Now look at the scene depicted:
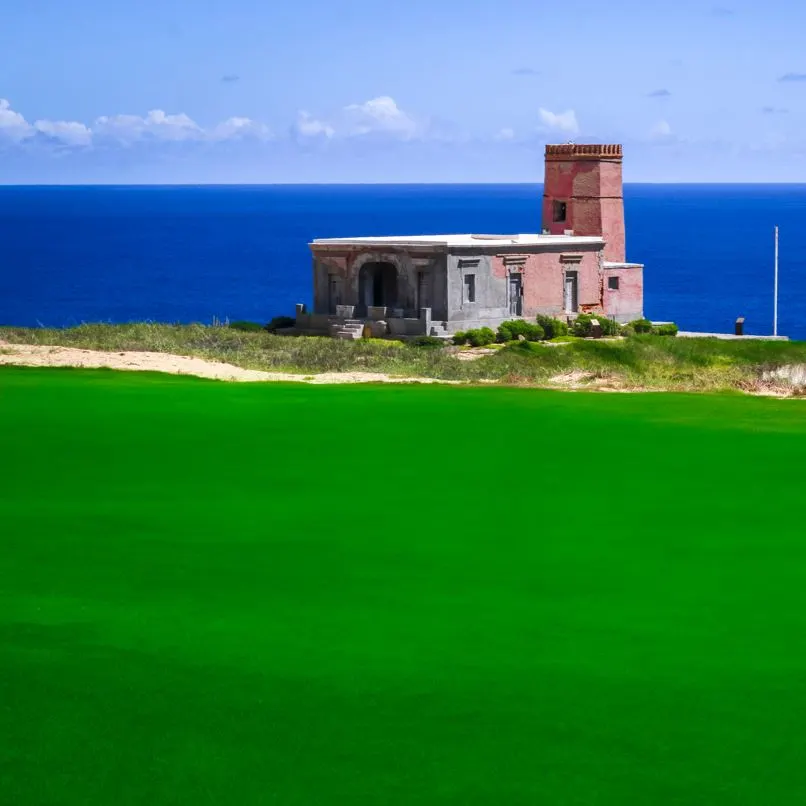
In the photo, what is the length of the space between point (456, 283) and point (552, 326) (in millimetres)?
4098

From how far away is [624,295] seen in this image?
61219 millimetres

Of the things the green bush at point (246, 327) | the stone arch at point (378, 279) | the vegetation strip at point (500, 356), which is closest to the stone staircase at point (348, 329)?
the stone arch at point (378, 279)

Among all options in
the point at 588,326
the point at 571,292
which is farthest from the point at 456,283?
the point at 571,292

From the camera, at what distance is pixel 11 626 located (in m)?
15.8

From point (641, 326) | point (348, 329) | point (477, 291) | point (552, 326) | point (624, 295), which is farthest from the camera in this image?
point (624, 295)

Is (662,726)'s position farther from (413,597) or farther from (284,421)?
(284,421)

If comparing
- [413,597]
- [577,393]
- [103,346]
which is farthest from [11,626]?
[103,346]

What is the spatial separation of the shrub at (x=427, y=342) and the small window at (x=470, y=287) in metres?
2.90

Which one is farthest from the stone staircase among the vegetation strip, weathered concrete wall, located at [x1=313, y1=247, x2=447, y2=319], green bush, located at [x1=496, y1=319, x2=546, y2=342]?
green bush, located at [x1=496, y1=319, x2=546, y2=342]

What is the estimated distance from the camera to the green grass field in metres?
12.4

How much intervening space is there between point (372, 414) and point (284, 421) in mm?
1845

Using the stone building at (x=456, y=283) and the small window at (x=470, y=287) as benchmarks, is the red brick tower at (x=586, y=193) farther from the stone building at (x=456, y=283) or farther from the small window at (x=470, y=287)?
the small window at (x=470, y=287)

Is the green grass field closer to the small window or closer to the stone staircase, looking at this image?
the stone staircase

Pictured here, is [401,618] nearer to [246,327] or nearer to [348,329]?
[348,329]
